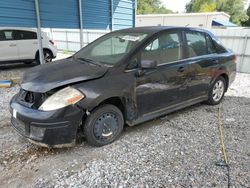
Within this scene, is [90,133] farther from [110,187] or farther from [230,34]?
[230,34]

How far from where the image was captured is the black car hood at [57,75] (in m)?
2.59

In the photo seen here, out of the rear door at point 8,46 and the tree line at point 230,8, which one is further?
the tree line at point 230,8

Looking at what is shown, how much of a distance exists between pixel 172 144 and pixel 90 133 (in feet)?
3.90

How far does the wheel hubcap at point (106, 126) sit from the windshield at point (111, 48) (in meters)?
0.77

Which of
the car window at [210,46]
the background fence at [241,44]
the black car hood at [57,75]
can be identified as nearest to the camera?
the black car hood at [57,75]

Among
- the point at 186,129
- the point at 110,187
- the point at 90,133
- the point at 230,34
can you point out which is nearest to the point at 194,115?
the point at 186,129

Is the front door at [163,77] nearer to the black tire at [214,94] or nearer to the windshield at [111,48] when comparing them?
the windshield at [111,48]

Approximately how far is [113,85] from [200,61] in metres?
1.93

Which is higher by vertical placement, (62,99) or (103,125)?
(62,99)

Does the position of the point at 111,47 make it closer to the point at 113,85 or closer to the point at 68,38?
the point at 113,85

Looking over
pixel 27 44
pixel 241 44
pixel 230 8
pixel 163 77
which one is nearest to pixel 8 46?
pixel 27 44

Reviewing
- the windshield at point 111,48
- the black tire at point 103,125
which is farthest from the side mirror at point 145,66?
the black tire at point 103,125

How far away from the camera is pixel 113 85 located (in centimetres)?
279

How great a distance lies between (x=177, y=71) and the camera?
3461 mm
